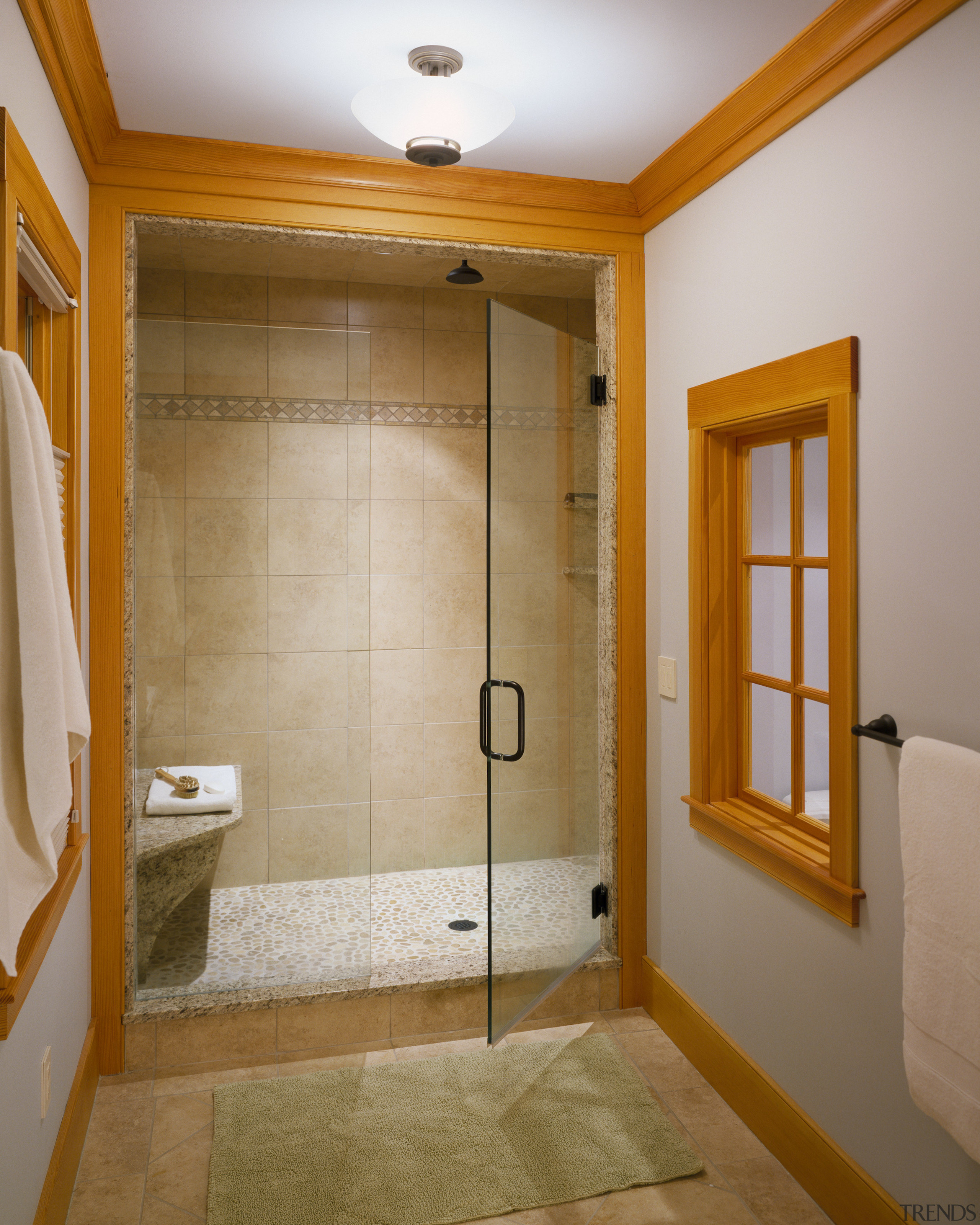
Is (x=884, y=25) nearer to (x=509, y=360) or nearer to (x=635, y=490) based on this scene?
(x=509, y=360)

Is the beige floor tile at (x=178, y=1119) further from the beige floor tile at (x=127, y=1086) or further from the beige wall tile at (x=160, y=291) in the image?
the beige wall tile at (x=160, y=291)

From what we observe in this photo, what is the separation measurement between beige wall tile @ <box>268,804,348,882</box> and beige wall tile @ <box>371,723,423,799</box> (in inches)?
44.5

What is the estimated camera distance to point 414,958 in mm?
2900

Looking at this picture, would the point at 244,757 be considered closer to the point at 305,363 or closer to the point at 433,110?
the point at 305,363

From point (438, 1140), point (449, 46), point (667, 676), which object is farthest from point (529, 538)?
point (438, 1140)

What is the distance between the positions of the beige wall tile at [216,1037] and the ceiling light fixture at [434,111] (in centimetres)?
233

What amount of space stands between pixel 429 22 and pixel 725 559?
1.47 metres

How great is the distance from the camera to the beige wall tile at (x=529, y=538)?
2.44 m

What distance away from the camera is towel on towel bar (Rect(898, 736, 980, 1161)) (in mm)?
1441

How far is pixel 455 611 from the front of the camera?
12.7 feet

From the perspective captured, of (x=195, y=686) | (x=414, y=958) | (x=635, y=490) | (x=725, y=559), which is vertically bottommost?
(x=414, y=958)

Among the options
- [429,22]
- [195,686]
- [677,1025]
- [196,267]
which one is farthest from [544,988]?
[196,267]

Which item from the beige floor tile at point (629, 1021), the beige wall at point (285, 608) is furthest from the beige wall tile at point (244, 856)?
the beige floor tile at point (629, 1021)

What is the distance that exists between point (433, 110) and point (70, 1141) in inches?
94.7
